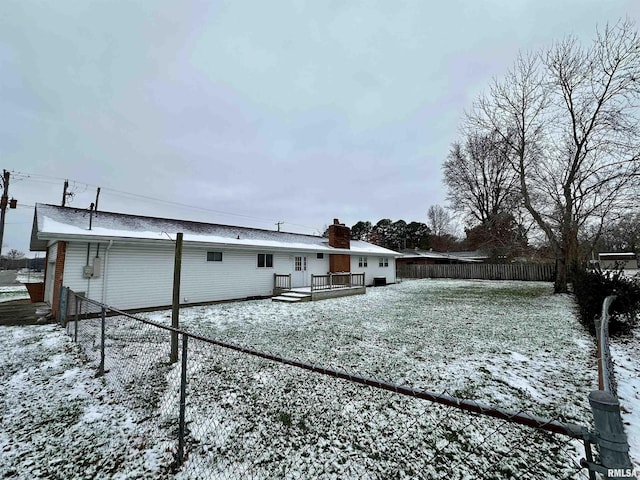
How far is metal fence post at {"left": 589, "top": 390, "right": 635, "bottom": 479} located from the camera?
3.24 feet

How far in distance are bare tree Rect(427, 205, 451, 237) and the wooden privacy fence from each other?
24709mm

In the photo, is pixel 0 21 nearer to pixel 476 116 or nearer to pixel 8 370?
pixel 8 370

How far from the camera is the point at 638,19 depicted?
11.2 metres

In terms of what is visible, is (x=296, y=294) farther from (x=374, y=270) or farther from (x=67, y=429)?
(x=67, y=429)

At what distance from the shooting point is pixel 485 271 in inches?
995

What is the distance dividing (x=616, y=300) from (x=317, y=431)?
7475 millimetres

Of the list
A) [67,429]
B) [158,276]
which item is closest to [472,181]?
[158,276]

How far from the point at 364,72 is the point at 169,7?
705 cm

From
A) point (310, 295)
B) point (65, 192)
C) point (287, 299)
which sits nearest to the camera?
point (287, 299)


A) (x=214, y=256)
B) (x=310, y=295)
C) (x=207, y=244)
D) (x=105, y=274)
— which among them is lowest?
(x=310, y=295)

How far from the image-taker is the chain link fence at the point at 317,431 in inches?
101

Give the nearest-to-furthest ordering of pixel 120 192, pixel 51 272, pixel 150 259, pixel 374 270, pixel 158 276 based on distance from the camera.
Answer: pixel 150 259 → pixel 158 276 → pixel 51 272 → pixel 374 270 → pixel 120 192

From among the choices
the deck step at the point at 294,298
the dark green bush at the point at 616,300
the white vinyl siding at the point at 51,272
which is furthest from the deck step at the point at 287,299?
the dark green bush at the point at 616,300

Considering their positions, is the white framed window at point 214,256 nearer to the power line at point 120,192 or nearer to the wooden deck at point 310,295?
the wooden deck at point 310,295
